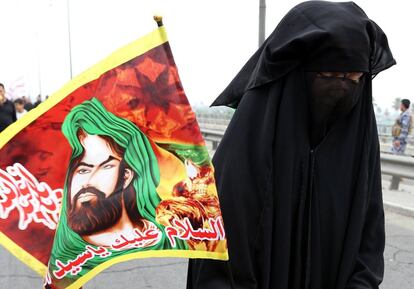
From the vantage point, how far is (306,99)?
5.01ft

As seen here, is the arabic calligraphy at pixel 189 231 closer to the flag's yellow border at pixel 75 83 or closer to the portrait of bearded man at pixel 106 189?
the portrait of bearded man at pixel 106 189

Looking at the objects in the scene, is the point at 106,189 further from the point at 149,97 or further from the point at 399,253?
the point at 399,253

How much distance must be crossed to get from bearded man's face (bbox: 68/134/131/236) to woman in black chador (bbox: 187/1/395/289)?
34 centimetres

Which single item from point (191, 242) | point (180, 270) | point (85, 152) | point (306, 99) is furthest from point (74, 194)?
point (180, 270)

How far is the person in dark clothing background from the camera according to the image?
8.22m

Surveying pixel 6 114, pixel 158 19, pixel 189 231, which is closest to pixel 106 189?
pixel 189 231

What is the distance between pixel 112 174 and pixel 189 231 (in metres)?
0.32

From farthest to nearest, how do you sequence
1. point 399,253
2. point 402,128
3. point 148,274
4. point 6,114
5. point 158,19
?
point 402,128 < point 6,114 < point 399,253 < point 148,274 < point 158,19

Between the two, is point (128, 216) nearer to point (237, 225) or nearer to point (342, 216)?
point (237, 225)

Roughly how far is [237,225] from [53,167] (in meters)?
0.68

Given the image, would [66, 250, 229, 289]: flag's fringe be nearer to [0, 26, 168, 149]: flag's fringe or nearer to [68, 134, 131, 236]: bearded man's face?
[68, 134, 131, 236]: bearded man's face

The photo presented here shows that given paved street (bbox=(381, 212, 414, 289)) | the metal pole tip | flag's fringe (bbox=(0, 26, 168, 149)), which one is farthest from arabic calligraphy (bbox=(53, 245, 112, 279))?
paved street (bbox=(381, 212, 414, 289))

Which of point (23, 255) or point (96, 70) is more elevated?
point (96, 70)

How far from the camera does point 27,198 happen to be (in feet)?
5.32
